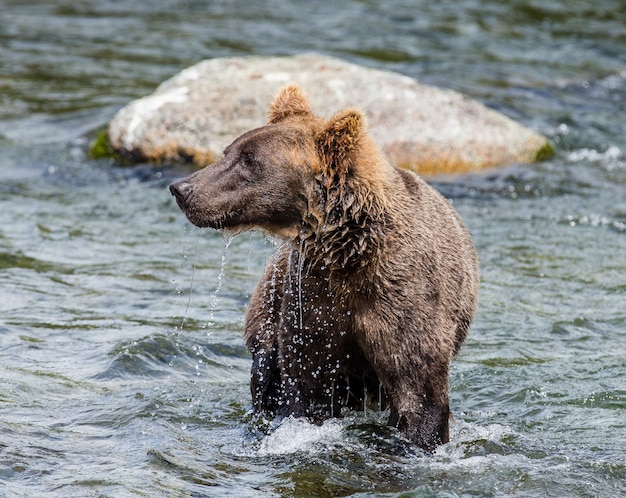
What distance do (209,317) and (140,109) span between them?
5028 millimetres

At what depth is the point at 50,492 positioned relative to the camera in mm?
5609

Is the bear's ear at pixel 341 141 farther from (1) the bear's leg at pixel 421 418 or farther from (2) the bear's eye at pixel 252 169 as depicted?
(1) the bear's leg at pixel 421 418

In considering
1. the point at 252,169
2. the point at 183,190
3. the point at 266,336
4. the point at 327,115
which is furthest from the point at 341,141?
the point at 327,115

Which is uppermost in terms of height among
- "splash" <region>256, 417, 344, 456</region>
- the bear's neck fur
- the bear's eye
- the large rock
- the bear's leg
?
the bear's eye

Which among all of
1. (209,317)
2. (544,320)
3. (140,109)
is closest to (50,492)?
(209,317)

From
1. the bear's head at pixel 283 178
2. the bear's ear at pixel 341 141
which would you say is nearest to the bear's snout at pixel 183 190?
the bear's head at pixel 283 178

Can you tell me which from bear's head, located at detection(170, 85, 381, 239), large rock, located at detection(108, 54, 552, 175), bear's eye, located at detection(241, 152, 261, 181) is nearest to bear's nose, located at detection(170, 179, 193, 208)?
bear's head, located at detection(170, 85, 381, 239)

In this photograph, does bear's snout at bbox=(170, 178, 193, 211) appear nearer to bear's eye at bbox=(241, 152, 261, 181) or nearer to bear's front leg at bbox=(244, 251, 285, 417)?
bear's eye at bbox=(241, 152, 261, 181)

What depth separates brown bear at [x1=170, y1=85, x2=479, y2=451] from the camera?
6.16 metres

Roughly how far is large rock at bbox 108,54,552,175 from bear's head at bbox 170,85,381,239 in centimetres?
682

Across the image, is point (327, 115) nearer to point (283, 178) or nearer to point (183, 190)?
point (283, 178)

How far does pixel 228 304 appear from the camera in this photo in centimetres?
955

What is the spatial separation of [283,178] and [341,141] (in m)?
A: 0.38

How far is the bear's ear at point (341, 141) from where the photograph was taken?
6.11 m
